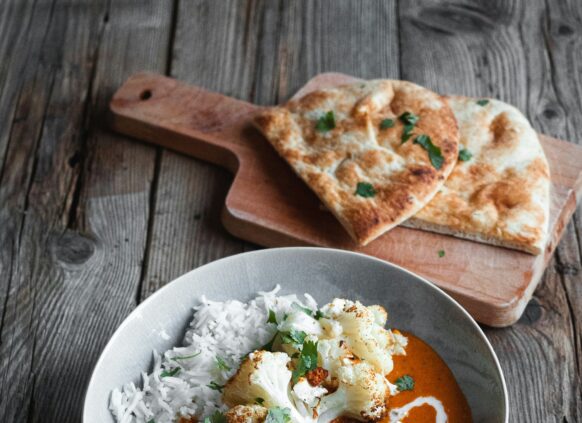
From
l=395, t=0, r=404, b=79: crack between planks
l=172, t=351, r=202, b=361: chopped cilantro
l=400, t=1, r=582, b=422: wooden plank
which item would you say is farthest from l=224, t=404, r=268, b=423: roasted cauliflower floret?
l=395, t=0, r=404, b=79: crack between planks

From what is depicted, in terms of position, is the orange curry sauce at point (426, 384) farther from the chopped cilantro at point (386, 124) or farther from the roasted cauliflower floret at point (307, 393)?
the chopped cilantro at point (386, 124)

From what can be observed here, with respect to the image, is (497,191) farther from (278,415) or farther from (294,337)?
(278,415)

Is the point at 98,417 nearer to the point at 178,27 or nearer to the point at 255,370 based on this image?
the point at 255,370

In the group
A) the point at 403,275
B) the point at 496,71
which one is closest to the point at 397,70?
the point at 496,71

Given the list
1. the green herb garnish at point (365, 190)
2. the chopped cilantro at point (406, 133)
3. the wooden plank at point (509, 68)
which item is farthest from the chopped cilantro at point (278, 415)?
the chopped cilantro at point (406, 133)

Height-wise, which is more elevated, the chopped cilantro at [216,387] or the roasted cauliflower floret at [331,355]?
the roasted cauliflower floret at [331,355]

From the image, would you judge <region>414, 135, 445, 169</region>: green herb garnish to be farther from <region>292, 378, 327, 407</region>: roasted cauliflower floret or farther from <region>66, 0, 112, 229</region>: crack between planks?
<region>66, 0, 112, 229</region>: crack between planks
